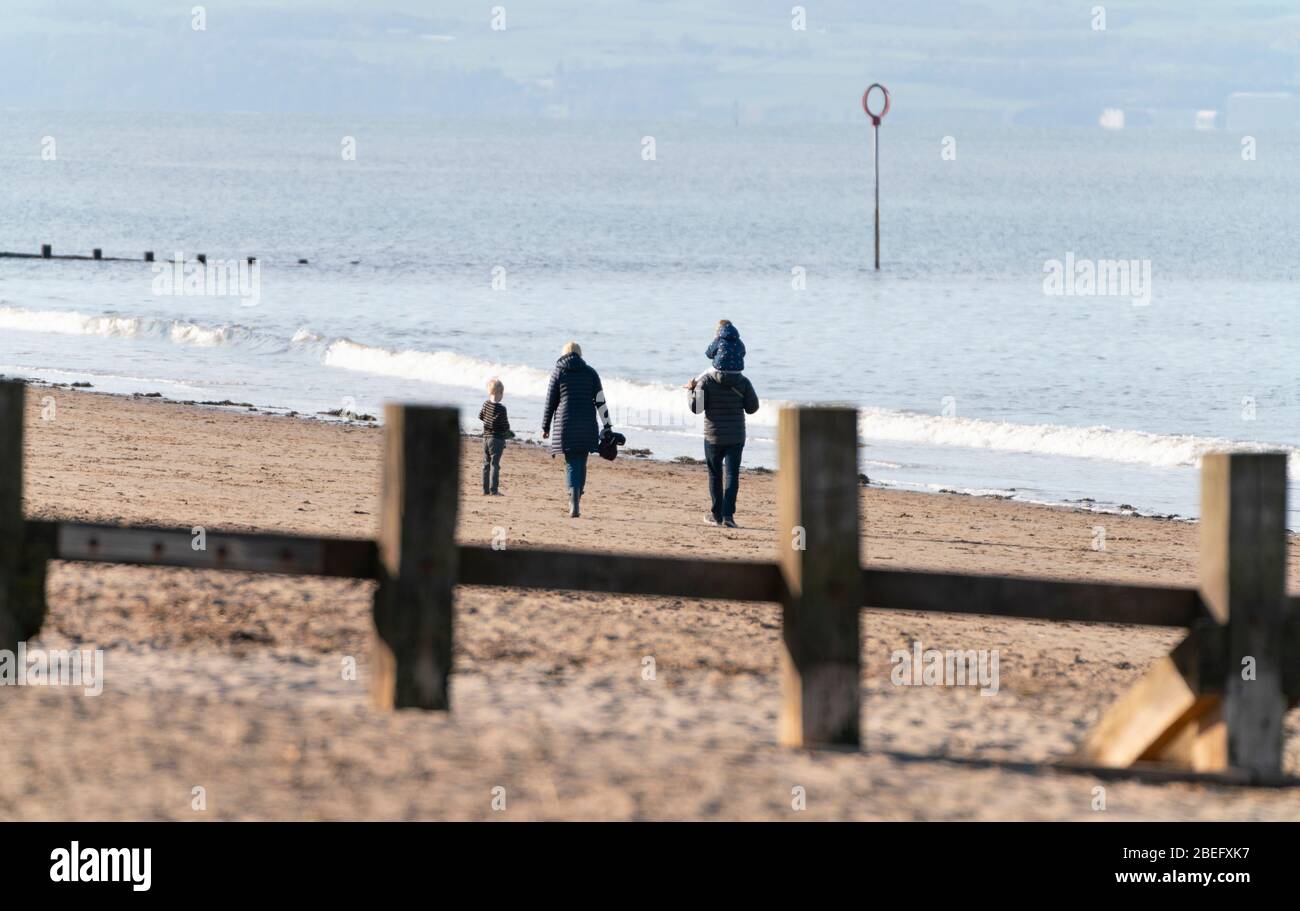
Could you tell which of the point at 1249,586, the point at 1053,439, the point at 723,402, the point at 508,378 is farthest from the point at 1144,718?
the point at 508,378

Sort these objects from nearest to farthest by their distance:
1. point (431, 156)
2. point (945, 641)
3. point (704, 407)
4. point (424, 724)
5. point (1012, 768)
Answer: point (424, 724) → point (1012, 768) → point (945, 641) → point (704, 407) → point (431, 156)

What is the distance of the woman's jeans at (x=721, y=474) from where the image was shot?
14.7 m

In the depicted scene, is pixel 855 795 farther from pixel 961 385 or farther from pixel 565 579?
pixel 961 385

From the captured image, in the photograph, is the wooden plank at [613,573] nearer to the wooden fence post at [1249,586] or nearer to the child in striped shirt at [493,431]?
the wooden fence post at [1249,586]

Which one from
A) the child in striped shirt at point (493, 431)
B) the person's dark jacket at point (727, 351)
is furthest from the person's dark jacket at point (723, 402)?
the child in striped shirt at point (493, 431)

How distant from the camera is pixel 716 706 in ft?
24.1

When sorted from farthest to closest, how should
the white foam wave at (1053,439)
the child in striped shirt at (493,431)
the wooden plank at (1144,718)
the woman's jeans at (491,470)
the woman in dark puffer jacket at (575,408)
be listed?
the white foam wave at (1053,439) → the woman's jeans at (491,470) → the child in striped shirt at (493,431) → the woman in dark puffer jacket at (575,408) → the wooden plank at (1144,718)

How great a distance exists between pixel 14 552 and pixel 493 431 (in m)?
10.1

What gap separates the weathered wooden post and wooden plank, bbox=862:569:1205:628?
272 cm

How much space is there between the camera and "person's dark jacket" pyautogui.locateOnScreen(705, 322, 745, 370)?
563 inches

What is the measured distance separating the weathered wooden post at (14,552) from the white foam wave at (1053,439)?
1989cm

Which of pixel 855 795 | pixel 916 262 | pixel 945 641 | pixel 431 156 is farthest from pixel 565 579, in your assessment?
pixel 431 156

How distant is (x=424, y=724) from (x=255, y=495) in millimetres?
10439
